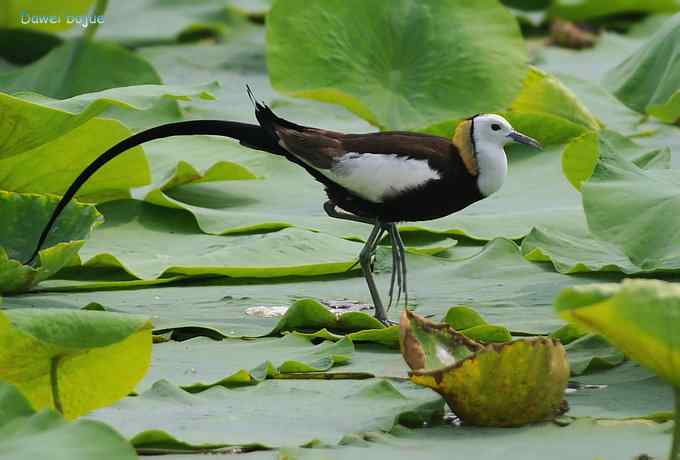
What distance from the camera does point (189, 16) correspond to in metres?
6.44

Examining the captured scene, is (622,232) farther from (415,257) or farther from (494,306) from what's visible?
(415,257)

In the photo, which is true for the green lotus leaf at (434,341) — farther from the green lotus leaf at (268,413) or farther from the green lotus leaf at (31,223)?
the green lotus leaf at (31,223)

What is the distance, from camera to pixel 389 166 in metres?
3.02

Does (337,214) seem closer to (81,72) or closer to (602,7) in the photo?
(81,72)

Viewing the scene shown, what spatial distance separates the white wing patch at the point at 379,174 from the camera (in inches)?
119

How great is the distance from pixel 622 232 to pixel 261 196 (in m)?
1.39

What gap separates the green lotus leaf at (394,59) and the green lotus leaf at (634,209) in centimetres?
137

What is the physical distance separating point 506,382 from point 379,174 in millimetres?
985

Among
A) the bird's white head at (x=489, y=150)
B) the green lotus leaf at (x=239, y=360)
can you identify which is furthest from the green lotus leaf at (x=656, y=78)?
the green lotus leaf at (x=239, y=360)

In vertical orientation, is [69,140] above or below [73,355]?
below

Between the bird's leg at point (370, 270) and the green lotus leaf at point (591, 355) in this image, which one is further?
the bird's leg at point (370, 270)

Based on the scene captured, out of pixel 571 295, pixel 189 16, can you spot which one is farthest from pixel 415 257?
pixel 189 16

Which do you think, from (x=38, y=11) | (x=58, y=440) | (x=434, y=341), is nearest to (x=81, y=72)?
(x=38, y=11)

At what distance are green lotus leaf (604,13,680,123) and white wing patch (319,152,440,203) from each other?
123cm
